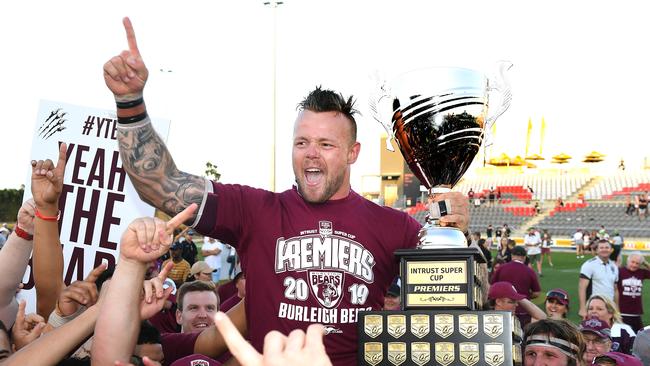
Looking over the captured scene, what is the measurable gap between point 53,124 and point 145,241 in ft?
9.93

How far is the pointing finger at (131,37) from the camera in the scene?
97.1 inches

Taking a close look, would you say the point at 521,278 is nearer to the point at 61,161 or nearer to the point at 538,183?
the point at 61,161

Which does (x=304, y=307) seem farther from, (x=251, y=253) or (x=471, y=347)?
(x=471, y=347)

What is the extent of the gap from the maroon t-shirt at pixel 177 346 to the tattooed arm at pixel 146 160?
94 cm

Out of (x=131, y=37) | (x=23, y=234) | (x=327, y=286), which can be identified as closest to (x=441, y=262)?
(x=327, y=286)

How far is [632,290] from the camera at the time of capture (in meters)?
10.7

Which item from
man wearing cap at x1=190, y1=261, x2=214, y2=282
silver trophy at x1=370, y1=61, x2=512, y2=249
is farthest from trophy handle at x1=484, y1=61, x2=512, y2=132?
man wearing cap at x1=190, y1=261, x2=214, y2=282

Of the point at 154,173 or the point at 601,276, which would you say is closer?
the point at 154,173

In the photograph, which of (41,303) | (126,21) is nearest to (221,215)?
(126,21)

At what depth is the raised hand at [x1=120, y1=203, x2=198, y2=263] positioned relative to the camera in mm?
2090

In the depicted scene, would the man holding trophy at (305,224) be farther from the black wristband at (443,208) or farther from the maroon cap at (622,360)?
the maroon cap at (622,360)

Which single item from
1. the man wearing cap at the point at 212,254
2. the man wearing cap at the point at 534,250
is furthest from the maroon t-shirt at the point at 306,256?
the man wearing cap at the point at 534,250

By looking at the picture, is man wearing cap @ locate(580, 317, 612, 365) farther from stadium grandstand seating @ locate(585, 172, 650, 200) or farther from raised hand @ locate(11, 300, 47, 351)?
stadium grandstand seating @ locate(585, 172, 650, 200)

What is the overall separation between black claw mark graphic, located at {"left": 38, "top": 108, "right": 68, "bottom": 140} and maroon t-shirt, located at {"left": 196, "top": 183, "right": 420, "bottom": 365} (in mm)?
2314
